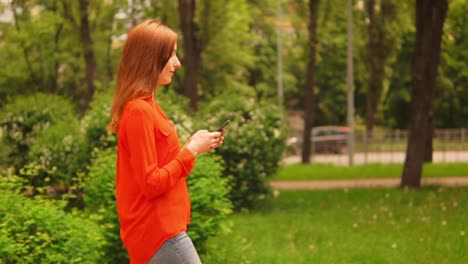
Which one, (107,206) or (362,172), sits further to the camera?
(362,172)

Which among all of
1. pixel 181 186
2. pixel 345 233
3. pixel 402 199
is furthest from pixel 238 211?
pixel 181 186

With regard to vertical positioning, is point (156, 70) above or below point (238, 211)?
above

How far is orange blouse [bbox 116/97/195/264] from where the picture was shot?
12.7 feet

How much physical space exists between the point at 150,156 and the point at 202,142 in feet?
0.89

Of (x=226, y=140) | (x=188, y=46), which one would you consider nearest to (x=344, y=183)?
(x=188, y=46)

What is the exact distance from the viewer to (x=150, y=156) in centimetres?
389

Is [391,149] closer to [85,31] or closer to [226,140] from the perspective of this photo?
[85,31]

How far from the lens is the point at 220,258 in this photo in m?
Result: 8.49

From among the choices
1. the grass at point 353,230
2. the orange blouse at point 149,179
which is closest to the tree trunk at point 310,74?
the grass at point 353,230

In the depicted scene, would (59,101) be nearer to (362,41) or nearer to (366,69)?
(362,41)

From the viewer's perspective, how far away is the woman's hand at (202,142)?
13.2 feet

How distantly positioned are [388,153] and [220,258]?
3214cm

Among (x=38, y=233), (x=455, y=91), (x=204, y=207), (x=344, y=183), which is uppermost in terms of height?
(x=38, y=233)

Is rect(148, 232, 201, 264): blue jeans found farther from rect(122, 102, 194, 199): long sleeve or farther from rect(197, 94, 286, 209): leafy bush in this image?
rect(197, 94, 286, 209): leafy bush
